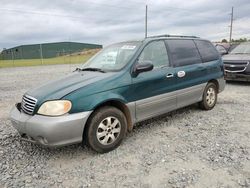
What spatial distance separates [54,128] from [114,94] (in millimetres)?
1021

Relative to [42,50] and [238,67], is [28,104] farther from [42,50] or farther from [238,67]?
[42,50]

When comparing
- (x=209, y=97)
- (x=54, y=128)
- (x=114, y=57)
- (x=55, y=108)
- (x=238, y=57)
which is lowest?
(x=209, y=97)

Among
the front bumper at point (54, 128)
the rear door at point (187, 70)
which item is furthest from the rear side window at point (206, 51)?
the front bumper at point (54, 128)

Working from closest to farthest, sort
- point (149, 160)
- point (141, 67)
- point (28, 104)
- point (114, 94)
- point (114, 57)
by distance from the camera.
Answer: point (149, 160), point (28, 104), point (114, 94), point (141, 67), point (114, 57)

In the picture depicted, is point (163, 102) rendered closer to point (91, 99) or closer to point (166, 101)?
point (166, 101)

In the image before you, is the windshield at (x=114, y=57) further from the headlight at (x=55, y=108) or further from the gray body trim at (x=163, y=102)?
the headlight at (x=55, y=108)

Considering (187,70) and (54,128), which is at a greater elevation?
(187,70)

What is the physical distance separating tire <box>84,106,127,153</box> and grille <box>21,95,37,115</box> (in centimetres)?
82

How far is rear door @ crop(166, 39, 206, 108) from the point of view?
16.8 ft

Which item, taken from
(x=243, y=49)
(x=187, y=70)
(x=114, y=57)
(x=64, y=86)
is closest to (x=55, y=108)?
(x=64, y=86)

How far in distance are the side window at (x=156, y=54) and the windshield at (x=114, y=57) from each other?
18 centimetres

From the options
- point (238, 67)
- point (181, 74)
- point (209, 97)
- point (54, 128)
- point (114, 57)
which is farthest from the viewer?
point (238, 67)

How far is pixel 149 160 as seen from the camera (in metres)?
3.69

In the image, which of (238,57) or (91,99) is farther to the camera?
(238,57)
